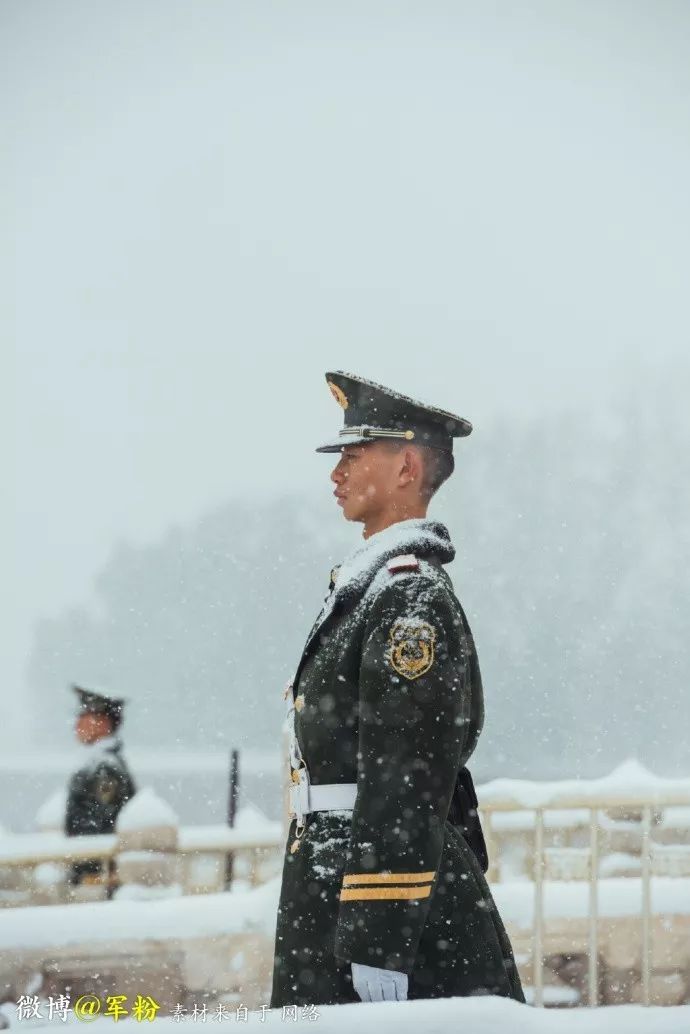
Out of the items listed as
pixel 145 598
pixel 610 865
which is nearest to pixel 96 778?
pixel 610 865

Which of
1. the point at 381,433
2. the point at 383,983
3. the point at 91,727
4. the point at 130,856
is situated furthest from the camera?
the point at 91,727

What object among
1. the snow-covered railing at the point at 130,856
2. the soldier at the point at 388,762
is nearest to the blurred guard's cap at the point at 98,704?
the snow-covered railing at the point at 130,856

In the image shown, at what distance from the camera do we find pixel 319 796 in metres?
2.44

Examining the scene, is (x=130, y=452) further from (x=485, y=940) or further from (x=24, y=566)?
(x=485, y=940)

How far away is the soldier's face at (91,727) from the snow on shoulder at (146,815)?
6.96 ft

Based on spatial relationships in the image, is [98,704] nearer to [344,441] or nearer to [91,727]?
[91,727]

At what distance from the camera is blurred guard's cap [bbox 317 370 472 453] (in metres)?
2.62

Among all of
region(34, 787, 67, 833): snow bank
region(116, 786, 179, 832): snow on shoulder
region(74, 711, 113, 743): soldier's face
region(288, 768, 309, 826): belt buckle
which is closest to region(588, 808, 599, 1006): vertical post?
region(116, 786, 179, 832): snow on shoulder

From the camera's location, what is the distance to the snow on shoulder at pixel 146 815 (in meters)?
5.55

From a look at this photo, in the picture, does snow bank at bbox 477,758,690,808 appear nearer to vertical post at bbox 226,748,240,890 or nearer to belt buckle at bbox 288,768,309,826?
belt buckle at bbox 288,768,309,826

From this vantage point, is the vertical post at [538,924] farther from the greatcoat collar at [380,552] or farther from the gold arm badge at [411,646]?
the gold arm badge at [411,646]

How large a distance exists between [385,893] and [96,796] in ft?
18.7

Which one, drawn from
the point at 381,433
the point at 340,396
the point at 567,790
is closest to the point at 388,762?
the point at 381,433

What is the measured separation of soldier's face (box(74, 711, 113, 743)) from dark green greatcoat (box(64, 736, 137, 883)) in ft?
0.59
